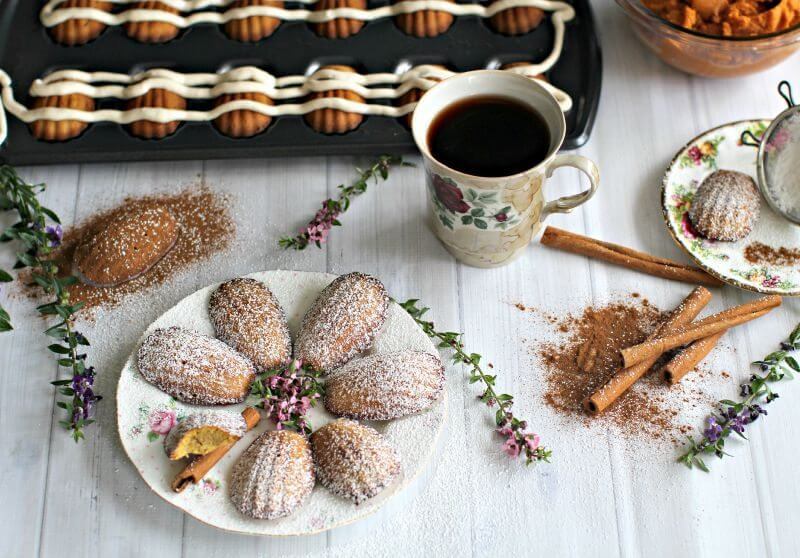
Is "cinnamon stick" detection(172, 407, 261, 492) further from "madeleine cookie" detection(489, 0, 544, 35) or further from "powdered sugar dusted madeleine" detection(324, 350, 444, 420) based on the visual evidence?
"madeleine cookie" detection(489, 0, 544, 35)

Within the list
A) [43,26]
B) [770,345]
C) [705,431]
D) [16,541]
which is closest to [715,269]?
[770,345]

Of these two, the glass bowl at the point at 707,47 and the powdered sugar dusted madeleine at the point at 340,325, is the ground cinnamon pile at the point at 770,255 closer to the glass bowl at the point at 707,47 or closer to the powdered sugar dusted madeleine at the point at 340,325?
the glass bowl at the point at 707,47

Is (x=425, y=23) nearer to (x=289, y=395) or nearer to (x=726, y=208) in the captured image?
(x=726, y=208)

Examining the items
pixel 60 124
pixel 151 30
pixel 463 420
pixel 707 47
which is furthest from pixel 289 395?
pixel 707 47

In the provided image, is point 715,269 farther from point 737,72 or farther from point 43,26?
point 43,26

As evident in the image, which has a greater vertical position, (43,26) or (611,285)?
(43,26)

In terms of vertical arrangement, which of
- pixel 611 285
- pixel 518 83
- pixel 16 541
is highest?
pixel 518 83

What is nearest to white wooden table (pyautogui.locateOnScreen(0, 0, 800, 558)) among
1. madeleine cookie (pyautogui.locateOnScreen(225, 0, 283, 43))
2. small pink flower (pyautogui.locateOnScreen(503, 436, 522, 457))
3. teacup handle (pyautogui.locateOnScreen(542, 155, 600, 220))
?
small pink flower (pyautogui.locateOnScreen(503, 436, 522, 457))
